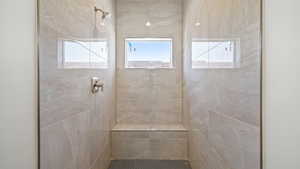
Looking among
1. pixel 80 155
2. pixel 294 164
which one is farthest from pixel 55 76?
pixel 294 164

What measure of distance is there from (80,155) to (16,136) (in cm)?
104

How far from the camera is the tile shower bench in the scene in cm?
345

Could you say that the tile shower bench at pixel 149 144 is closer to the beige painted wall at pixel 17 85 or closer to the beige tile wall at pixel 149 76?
the beige tile wall at pixel 149 76

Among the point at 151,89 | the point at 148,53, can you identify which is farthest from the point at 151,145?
the point at 148,53

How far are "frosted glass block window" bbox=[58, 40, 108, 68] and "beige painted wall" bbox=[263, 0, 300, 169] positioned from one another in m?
1.19

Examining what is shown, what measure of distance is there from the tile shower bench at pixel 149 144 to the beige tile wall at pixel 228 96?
0.58 metres

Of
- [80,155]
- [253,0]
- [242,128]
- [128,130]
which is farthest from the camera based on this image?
[128,130]

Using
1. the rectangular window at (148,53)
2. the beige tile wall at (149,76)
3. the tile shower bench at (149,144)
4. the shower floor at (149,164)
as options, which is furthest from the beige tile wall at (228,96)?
the rectangular window at (148,53)

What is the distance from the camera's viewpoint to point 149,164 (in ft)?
10.7

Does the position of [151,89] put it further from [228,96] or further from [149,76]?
[228,96]

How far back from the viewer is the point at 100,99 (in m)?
2.70

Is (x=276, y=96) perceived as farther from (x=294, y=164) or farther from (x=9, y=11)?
(x=9, y=11)

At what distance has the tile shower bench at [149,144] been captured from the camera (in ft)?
11.3

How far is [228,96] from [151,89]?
230 centimetres
